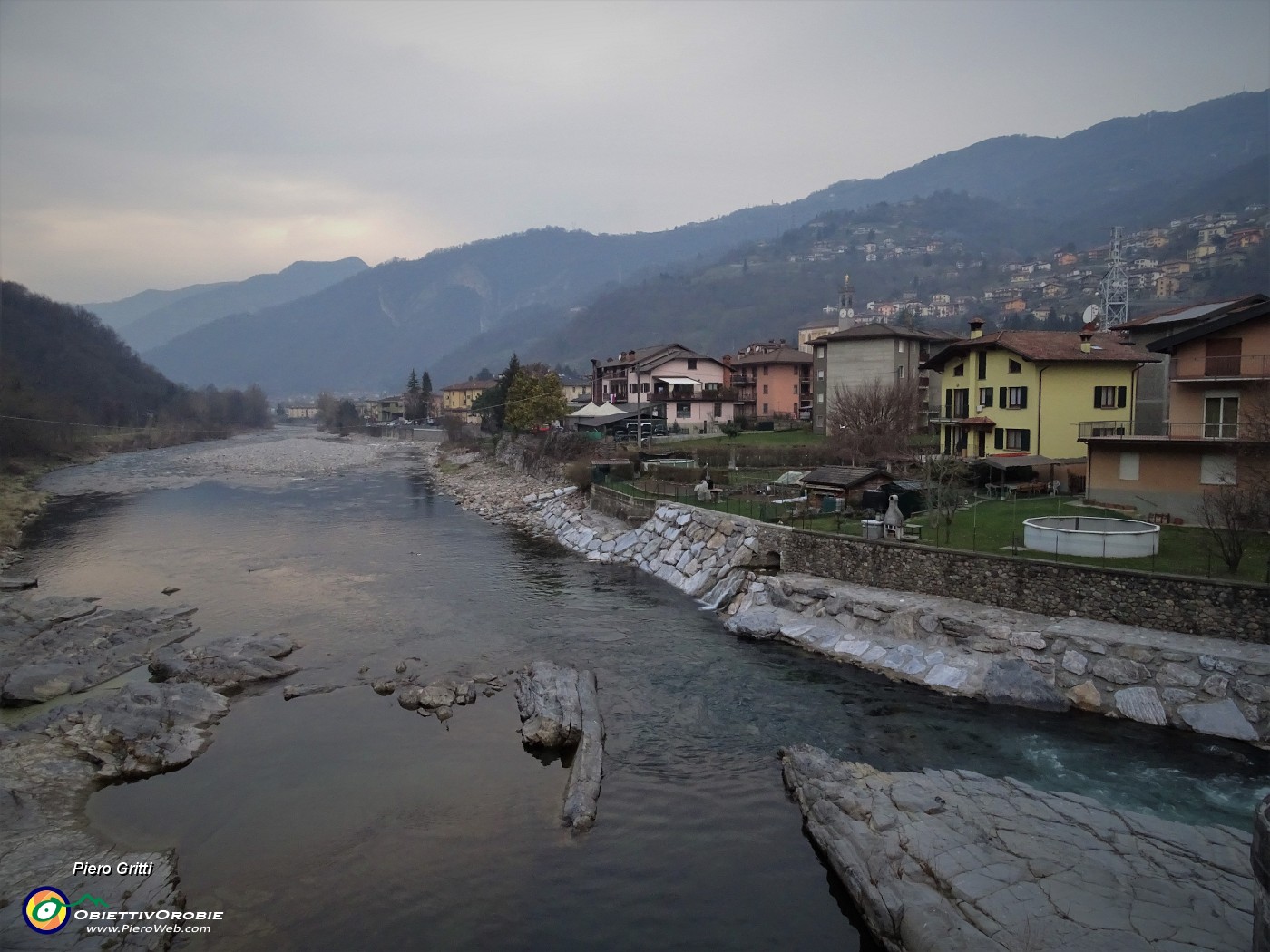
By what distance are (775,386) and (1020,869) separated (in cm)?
5281

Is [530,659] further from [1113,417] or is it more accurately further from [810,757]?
[1113,417]

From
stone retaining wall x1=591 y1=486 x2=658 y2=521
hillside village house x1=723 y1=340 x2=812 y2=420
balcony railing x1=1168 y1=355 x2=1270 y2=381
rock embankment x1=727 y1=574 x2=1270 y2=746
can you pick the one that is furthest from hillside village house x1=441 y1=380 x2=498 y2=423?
balcony railing x1=1168 y1=355 x2=1270 y2=381

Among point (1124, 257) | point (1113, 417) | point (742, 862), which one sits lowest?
point (742, 862)

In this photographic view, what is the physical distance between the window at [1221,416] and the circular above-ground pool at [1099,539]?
535 cm

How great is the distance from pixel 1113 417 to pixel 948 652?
1991 cm

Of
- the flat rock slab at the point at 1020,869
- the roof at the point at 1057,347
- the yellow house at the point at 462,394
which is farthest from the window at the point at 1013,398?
the yellow house at the point at 462,394

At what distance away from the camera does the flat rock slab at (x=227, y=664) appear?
61.5ft

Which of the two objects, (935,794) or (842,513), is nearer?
(935,794)

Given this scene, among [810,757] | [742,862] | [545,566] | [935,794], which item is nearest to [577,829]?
[742,862]

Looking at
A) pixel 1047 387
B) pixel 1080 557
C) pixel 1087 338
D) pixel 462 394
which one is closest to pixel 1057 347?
pixel 1087 338

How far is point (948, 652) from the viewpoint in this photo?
1794 cm

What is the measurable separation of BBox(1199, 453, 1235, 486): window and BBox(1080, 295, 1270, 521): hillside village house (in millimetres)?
20

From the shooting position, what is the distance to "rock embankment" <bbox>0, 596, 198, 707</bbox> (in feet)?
59.4

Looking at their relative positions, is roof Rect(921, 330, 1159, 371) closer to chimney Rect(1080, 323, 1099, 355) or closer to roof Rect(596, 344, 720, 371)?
chimney Rect(1080, 323, 1099, 355)
